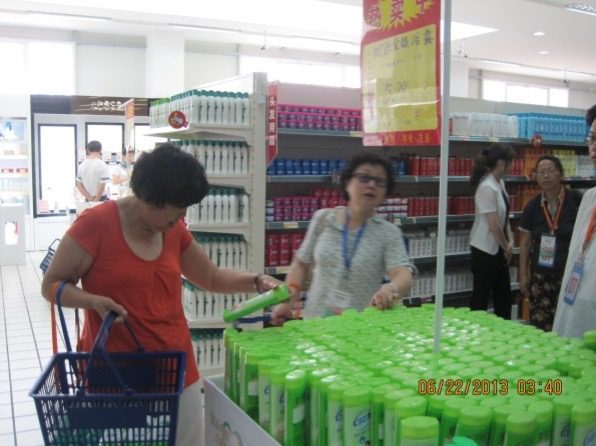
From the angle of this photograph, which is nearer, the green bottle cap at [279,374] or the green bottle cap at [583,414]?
the green bottle cap at [583,414]

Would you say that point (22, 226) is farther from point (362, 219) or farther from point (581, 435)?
point (581, 435)

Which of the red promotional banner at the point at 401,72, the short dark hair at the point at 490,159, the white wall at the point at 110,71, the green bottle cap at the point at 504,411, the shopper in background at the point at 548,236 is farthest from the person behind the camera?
the white wall at the point at 110,71

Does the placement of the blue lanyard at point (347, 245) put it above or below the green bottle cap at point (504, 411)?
above

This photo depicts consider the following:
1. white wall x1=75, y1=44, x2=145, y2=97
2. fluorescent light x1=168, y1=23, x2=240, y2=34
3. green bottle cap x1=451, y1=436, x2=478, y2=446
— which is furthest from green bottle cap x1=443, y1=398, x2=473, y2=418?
white wall x1=75, y1=44, x2=145, y2=97

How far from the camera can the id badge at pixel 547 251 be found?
4855 millimetres

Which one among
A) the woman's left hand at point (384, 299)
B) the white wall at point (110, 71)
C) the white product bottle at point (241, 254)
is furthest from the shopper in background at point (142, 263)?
the white wall at point (110, 71)

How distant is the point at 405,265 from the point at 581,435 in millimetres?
1547

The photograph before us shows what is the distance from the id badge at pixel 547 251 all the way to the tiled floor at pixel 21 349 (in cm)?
400

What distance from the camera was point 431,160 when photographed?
638cm

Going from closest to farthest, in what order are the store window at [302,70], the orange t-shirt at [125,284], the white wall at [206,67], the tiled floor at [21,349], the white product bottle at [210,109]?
the orange t-shirt at [125,284], the tiled floor at [21,349], the white product bottle at [210,109], the white wall at [206,67], the store window at [302,70]

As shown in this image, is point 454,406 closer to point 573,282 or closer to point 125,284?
point 125,284

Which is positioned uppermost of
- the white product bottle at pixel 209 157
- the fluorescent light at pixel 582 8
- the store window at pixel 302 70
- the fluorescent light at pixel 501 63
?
the fluorescent light at pixel 501 63

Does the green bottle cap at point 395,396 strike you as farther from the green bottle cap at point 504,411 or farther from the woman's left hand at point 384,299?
the woman's left hand at point 384,299

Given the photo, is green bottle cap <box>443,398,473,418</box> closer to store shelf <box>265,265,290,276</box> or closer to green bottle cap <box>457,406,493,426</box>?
green bottle cap <box>457,406,493,426</box>
